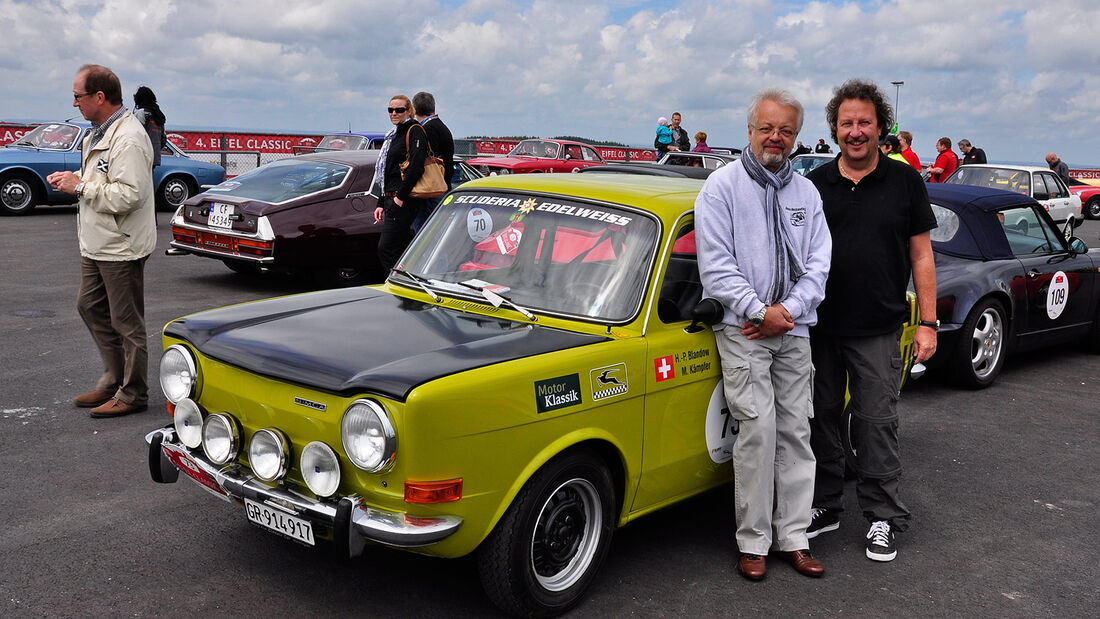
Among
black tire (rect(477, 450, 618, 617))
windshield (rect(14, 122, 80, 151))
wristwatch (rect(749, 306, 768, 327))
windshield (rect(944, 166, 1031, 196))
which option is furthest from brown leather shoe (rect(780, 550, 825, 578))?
windshield (rect(14, 122, 80, 151))

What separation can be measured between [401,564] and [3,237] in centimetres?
1163

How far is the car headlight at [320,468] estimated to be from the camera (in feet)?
10.9

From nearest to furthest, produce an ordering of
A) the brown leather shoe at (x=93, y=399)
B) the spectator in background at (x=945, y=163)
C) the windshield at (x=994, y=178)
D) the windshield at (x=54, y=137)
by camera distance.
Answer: the brown leather shoe at (x=93, y=399) → the windshield at (x=54, y=137) → the windshield at (x=994, y=178) → the spectator in background at (x=945, y=163)

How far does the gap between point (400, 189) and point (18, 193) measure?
1021cm

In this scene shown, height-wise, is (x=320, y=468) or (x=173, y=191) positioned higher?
(x=173, y=191)

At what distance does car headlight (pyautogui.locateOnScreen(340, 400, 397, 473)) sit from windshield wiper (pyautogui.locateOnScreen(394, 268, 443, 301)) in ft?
3.94

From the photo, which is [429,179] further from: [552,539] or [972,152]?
[972,152]

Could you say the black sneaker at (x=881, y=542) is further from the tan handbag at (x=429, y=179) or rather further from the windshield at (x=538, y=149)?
the windshield at (x=538, y=149)

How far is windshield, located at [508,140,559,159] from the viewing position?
24750 mm

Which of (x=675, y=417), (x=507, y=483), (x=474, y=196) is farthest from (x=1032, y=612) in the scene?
(x=474, y=196)

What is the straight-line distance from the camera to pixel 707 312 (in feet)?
12.9

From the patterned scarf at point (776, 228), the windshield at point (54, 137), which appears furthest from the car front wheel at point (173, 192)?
the patterned scarf at point (776, 228)

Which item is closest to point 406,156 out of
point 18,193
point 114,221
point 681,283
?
point 114,221

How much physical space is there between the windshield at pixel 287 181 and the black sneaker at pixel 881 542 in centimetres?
740
